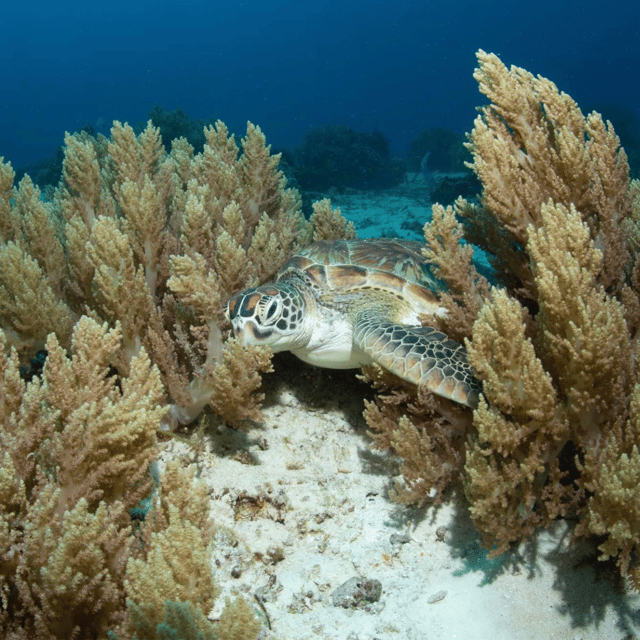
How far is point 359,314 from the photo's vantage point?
2.83 m

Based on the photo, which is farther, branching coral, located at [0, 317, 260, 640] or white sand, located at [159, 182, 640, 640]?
white sand, located at [159, 182, 640, 640]

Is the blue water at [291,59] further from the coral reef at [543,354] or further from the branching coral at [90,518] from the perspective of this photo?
the branching coral at [90,518]

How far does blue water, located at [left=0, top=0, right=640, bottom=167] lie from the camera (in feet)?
201

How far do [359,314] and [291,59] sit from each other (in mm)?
116553

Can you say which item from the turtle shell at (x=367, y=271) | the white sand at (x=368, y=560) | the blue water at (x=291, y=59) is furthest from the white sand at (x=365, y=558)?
the blue water at (x=291, y=59)

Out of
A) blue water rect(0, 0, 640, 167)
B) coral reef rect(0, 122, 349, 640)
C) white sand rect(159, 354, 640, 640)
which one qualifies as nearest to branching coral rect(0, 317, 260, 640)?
coral reef rect(0, 122, 349, 640)

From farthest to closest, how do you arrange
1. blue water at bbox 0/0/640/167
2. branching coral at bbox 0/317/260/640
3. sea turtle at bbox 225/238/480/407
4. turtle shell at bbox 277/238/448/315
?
blue water at bbox 0/0/640/167, turtle shell at bbox 277/238/448/315, sea turtle at bbox 225/238/480/407, branching coral at bbox 0/317/260/640

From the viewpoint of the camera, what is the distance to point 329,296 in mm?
3041

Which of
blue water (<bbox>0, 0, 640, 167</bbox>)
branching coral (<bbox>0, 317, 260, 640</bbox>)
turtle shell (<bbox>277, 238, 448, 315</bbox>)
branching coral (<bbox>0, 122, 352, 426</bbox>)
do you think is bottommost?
branching coral (<bbox>0, 317, 260, 640</bbox>)

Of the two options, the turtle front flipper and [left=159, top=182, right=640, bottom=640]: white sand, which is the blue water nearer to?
the turtle front flipper

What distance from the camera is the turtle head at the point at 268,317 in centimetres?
243

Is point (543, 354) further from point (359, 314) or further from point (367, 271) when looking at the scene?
point (367, 271)

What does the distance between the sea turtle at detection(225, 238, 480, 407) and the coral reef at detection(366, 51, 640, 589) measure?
185mm

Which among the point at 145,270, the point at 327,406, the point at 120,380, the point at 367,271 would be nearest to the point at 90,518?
the point at 120,380
